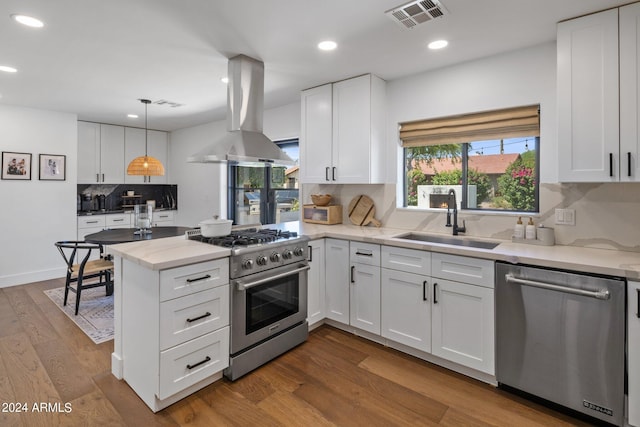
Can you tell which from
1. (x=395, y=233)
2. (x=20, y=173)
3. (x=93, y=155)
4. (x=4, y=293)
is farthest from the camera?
(x=93, y=155)

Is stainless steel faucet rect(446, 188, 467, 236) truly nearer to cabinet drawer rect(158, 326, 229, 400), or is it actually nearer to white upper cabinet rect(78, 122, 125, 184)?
cabinet drawer rect(158, 326, 229, 400)

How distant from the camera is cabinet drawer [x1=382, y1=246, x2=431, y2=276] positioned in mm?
2494

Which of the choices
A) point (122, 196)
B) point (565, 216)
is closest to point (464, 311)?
point (565, 216)

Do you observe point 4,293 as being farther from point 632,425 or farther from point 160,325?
point 632,425

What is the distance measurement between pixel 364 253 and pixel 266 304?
3.05 ft

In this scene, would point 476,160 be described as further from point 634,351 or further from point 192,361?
point 192,361

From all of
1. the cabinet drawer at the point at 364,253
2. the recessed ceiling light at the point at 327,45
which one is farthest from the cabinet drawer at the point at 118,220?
the recessed ceiling light at the point at 327,45

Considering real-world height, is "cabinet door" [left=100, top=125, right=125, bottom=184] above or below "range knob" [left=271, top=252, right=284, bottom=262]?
above

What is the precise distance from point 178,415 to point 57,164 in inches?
181

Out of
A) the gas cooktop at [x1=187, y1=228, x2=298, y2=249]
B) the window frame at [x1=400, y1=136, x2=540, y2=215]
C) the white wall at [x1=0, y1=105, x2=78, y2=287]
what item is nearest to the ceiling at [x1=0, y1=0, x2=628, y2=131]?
the window frame at [x1=400, y1=136, x2=540, y2=215]

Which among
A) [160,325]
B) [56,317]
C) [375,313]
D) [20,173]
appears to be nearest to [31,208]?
[20,173]

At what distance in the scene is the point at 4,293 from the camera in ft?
13.8

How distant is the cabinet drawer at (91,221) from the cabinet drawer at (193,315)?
435 cm

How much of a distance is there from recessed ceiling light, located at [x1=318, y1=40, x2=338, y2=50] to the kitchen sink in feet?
5.43
